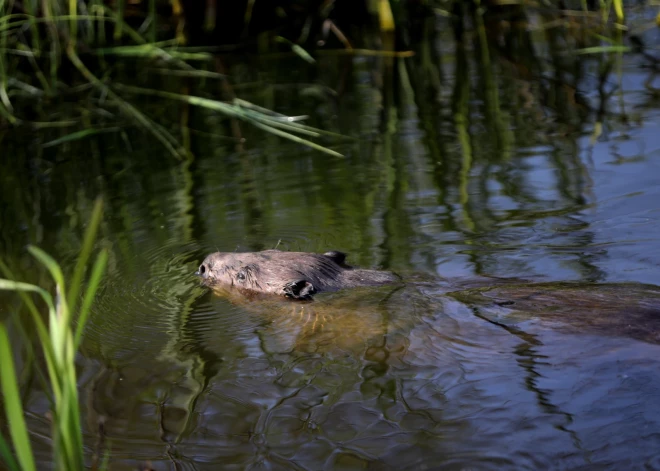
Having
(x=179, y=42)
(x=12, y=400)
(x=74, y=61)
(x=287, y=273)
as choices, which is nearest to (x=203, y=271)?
(x=287, y=273)

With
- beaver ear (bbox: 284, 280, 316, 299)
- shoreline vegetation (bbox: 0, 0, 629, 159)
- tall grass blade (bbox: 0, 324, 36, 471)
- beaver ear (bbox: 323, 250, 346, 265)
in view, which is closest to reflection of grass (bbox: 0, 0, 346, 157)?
shoreline vegetation (bbox: 0, 0, 629, 159)

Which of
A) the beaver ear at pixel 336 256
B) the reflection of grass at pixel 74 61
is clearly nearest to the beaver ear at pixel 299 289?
the beaver ear at pixel 336 256

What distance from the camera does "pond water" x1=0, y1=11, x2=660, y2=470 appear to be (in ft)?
9.03

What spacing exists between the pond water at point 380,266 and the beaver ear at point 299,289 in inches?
3.7

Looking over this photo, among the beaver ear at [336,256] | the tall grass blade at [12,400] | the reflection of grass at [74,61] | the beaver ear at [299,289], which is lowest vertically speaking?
the beaver ear at [299,289]

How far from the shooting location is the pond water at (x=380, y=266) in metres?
2.75

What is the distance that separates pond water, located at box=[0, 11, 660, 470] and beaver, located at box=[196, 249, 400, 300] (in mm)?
101

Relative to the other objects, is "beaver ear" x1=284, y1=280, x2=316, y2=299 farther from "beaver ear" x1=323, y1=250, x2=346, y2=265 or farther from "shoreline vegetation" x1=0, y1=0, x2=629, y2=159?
"shoreline vegetation" x1=0, y1=0, x2=629, y2=159

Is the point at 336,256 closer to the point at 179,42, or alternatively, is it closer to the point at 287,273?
the point at 287,273

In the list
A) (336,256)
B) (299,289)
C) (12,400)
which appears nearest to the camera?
(12,400)

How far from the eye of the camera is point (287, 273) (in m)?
4.11

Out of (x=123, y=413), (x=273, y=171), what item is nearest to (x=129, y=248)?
(x=273, y=171)

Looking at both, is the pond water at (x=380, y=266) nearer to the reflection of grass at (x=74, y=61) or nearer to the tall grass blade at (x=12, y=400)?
the reflection of grass at (x=74, y=61)

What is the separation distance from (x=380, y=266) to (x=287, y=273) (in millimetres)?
491
